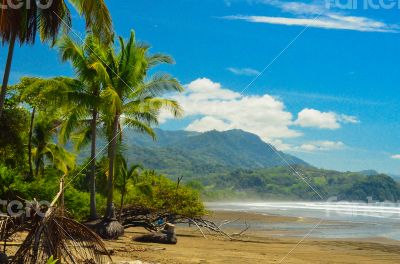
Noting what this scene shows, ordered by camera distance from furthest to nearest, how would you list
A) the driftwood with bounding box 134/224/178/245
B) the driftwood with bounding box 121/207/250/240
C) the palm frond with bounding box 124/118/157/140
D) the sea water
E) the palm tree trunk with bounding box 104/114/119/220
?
the sea water → the driftwood with bounding box 121/207/250/240 → the palm frond with bounding box 124/118/157/140 → the palm tree trunk with bounding box 104/114/119/220 → the driftwood with bounding box 134/224/178/245

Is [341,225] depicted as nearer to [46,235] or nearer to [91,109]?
[91,109]

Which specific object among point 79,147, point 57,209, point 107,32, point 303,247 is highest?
point 107,32

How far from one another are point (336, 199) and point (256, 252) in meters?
166

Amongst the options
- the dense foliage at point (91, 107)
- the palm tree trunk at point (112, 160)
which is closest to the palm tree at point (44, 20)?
the dense foliage at point (91, 107)

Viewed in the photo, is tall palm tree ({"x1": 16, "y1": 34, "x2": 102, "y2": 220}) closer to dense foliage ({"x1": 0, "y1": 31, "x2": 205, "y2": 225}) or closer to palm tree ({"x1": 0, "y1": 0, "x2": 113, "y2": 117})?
dense foliage ({"x1": 0, "y1": 31, "x2": 205, "y2": 225})

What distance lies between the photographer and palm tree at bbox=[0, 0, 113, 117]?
16500 millimetres

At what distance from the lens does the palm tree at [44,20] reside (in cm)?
1650

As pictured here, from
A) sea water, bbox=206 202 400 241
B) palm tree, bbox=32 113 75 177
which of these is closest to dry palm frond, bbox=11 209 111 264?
palm tree, bbox=32 113 75 177

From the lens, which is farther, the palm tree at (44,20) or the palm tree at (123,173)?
the palm tree at (123,173)

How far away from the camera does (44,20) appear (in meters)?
17.8

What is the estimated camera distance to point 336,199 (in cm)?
18150

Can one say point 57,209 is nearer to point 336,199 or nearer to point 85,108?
point 85,108

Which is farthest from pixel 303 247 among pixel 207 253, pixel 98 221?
pixel 98 221

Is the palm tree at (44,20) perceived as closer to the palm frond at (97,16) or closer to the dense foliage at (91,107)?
the palm frond at (97,16)
